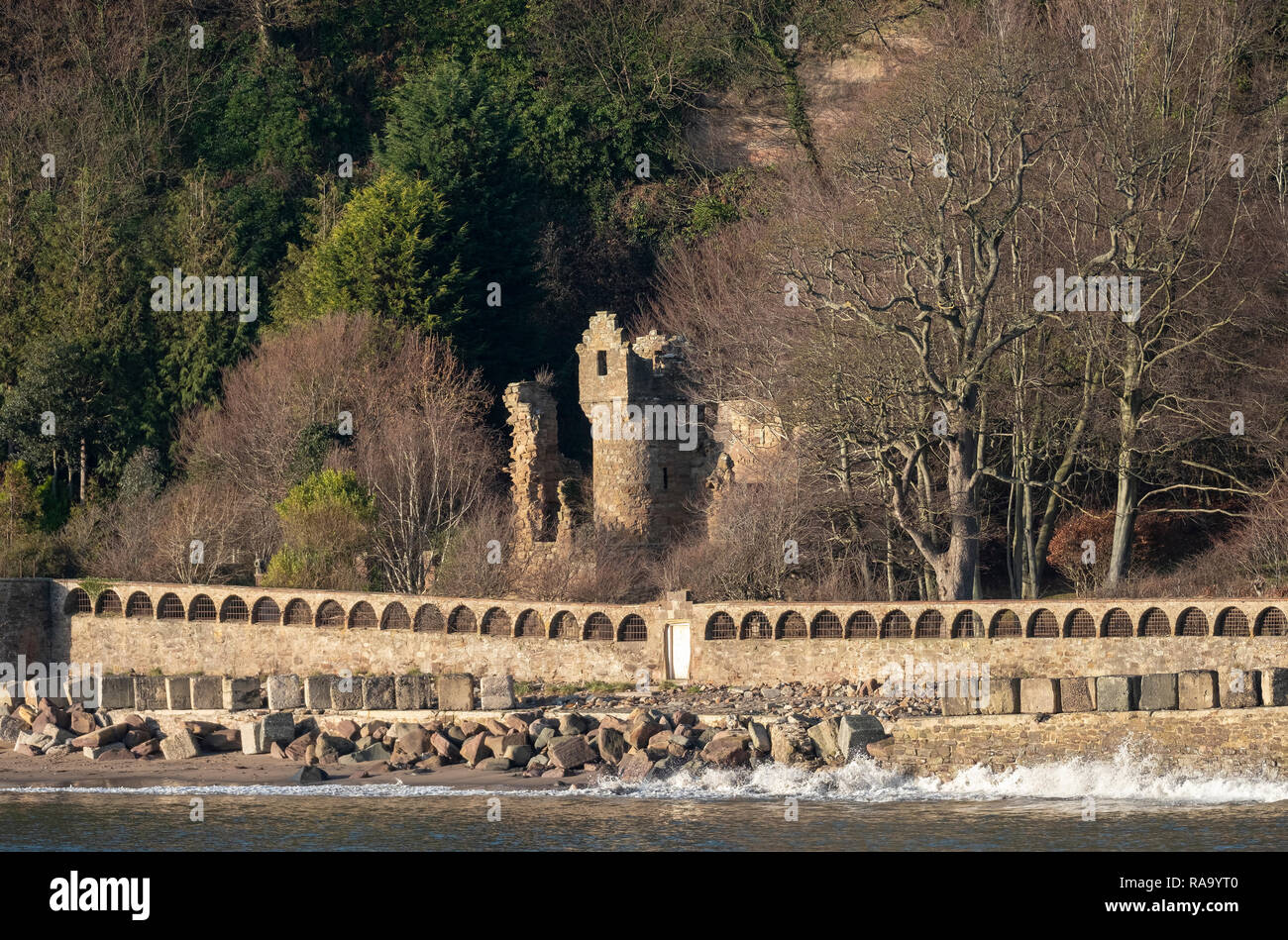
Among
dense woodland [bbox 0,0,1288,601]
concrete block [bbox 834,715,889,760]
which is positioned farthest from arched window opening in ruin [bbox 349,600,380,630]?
concrete block [bbox 834,715,889,760]

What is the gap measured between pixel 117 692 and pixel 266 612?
512 centimetres

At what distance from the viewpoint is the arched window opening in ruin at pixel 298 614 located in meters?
36.8

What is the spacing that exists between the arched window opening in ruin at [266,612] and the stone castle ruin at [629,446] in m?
6.86

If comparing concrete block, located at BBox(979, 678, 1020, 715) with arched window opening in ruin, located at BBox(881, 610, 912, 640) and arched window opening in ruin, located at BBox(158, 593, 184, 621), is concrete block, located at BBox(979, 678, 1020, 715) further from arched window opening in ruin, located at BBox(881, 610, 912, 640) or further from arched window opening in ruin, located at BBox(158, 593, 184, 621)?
arched window opening in ruin, located at BBox(158, 593, 184, 621)

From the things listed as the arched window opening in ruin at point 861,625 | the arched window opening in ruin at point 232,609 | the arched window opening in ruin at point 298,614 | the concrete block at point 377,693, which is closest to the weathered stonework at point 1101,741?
the arched window opening in ruin at point 861,625

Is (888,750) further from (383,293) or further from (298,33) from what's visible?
(298,33)

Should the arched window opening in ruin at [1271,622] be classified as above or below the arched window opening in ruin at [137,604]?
below

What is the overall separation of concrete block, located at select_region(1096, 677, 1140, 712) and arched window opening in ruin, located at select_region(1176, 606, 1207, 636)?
529 centimetres

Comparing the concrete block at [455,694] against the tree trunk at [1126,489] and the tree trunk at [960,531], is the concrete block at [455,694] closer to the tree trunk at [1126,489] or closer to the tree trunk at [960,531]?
the tree trunk at [960,531]

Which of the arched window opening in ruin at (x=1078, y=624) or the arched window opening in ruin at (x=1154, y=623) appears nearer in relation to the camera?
the arched window opening in ruin at (x=1154, y=623)

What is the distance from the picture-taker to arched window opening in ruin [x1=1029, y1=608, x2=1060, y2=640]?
3183 centimetres

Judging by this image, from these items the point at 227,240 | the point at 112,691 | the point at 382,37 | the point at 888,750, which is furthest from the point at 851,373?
the point at 382,37

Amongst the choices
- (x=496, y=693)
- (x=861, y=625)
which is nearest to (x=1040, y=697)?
(x=861, y=625)

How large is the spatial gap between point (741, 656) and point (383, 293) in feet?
61.1
